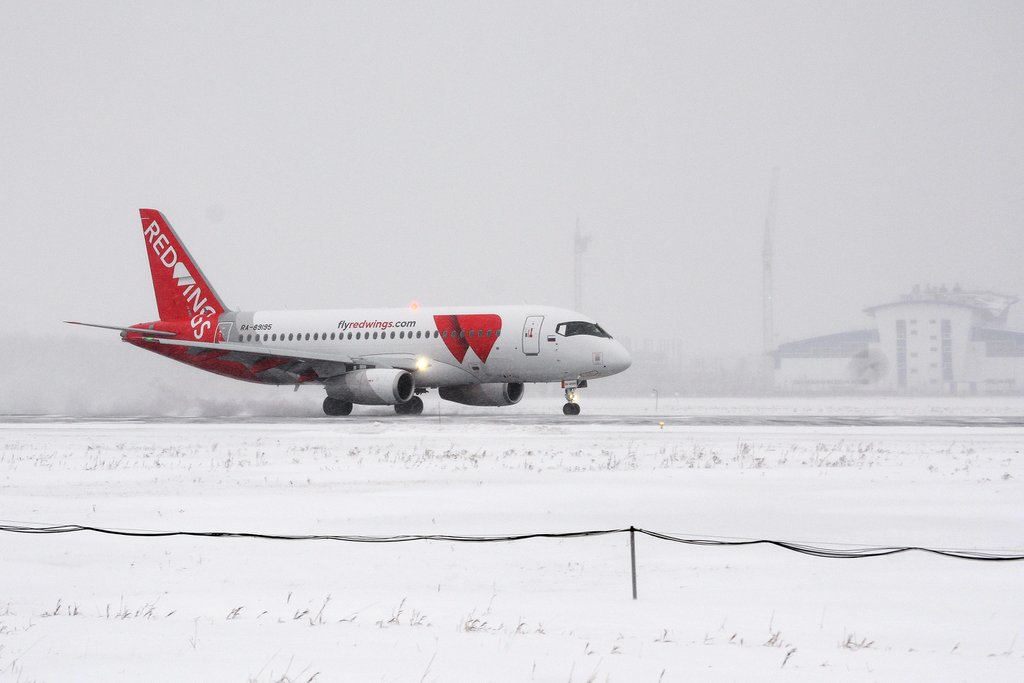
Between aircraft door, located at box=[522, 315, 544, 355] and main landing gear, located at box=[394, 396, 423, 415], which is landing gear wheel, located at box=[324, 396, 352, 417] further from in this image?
aircraft door, located at box=[522, 315, 544, 355]

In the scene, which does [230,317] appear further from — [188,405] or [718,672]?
[718,672]

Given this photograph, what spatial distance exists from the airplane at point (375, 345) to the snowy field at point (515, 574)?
1715cm

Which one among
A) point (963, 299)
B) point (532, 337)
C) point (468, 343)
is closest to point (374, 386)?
point (468, 343)

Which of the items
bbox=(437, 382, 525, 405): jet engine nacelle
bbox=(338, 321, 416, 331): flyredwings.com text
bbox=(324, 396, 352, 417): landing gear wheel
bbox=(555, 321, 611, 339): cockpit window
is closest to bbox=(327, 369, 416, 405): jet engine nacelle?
bbox=(324, 396, 352, 417): landing gear wheel

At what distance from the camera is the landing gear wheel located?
45169mm

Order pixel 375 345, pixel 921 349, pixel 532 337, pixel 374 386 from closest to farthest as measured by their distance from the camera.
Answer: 1. pixel 374 386
2. pixel 532 337
3. pixel 375 345
4. pixel 921 349

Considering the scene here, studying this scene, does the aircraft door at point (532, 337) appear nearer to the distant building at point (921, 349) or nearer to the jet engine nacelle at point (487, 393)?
the jet engine nacelle at point (487, 393)

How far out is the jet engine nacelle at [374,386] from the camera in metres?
41.4

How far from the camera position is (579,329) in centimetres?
4162

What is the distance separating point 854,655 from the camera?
27.6 ft

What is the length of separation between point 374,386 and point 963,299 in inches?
5306

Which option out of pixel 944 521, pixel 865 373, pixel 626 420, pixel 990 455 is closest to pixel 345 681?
pixel 944 521

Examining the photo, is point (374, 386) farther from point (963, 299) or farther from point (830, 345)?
point (963, 299)

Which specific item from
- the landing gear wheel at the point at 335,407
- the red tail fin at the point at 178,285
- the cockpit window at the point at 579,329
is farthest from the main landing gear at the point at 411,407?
the red tail fin at the point at 178,285
